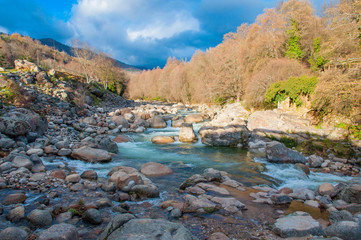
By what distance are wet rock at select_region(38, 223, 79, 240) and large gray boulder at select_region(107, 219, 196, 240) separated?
89 centimetres

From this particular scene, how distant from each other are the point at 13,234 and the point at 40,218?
81 cm

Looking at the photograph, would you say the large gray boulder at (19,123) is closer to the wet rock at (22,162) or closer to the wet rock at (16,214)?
the wet rock at (22,162)

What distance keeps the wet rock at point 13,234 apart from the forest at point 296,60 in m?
13.8

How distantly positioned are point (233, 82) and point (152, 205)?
26548 millimetres

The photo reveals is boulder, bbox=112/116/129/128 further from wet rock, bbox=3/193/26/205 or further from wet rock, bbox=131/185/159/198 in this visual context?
wet rock, bbox=3/193/26/205

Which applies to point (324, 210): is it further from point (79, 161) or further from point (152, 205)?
point (79, 161)

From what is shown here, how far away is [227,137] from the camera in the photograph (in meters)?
14.3

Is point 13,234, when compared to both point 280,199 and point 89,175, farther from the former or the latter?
point 280,199

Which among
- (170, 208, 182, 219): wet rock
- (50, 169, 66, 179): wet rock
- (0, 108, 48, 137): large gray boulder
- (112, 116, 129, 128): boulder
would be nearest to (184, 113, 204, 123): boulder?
(112, 116, 129, 128): boulder

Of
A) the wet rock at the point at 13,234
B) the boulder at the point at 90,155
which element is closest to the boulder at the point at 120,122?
the boulder at the point at 90,155

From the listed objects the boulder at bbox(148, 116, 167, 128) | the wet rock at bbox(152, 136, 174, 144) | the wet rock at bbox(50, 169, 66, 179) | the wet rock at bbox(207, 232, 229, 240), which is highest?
the boulder at bbox(148, 116, 167, 128)

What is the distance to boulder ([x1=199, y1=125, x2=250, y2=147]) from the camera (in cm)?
1425

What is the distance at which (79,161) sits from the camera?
9461 millimetres

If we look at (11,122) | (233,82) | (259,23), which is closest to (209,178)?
(11,122)
